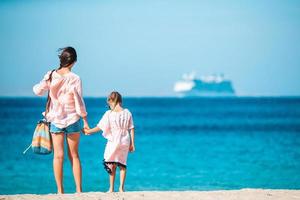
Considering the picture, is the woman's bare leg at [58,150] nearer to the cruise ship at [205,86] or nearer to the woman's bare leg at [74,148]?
the woman's bare leg at [74,148]

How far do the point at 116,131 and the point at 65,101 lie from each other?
787 millimetres

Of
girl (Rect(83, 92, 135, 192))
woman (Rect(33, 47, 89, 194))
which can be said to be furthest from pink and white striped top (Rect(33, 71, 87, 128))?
→ girl (Rect(83, 92, 135, 192))

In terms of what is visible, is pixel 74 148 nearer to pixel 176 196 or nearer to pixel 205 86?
pixel 176 196

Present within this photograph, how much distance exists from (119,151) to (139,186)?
787 centimetres

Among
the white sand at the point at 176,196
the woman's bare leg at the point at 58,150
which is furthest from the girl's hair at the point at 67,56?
the white sand at the point at 176,196

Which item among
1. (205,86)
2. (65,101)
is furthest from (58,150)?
(205,86)

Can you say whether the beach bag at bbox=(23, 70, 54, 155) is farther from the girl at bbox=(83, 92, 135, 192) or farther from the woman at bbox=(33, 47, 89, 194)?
the girl at bbox=(83, 92, 135, 192)

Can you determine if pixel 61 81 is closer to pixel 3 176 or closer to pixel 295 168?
pixel 3 176

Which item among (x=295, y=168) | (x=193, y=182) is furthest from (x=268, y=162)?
(x=193, y=182)

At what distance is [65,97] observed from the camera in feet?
23.9

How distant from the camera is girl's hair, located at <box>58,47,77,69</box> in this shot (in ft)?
23.5

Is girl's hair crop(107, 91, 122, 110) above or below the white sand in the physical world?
above

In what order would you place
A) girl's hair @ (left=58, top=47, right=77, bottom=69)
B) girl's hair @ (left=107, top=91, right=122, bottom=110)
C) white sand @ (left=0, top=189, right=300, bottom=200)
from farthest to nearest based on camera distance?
girl's hair @ (left=107, top=91, right=122, bottom=110) → white sand @ (left=0, top=189, right=300, bottom=200) → girl's hair @ (left=58, top=47, right=77, bottom=69)

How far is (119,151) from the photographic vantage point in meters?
7.93
